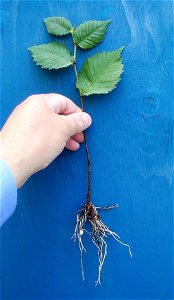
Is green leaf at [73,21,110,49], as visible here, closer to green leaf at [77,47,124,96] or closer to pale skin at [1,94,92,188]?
Result: green leaf at [77,47,124,96]

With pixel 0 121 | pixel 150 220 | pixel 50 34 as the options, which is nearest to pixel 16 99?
pixel 0 121

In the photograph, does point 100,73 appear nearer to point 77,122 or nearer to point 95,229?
point 77,122

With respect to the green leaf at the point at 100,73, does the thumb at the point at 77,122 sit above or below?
below

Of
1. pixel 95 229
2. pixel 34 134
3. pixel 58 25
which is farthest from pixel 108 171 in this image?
pixel 58 25

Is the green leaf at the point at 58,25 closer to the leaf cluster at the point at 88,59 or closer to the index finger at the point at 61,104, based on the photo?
the leaf cluster at the point at 88,59

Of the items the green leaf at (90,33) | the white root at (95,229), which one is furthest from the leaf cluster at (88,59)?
the white root at (95,229)

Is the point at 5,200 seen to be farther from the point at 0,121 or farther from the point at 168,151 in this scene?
the point at 168,151

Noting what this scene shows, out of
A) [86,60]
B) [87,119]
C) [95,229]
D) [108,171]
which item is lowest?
[95,229]
